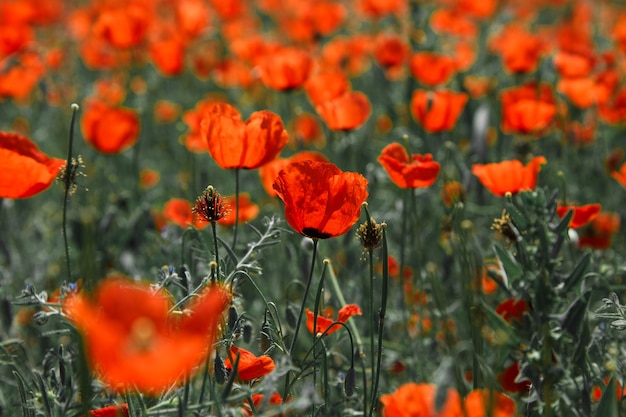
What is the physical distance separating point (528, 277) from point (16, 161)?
122 cm

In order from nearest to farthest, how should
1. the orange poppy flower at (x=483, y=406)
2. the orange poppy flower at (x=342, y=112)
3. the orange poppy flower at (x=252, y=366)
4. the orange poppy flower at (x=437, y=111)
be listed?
the orange poppy flower at (x=483, y=406) → the orange poppy flower at (x=252, y=366) → the orange poppy flower at (x=342, y=112) → the orange poppy flower at (x=437, y=111)

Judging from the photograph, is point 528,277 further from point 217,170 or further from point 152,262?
point 217,170

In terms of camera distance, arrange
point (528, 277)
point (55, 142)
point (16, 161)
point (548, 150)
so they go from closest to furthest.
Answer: point (528, 277) → point (16, 161) → point (548, 150) → point (55, 142)

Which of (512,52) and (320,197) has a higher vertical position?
(512,52)

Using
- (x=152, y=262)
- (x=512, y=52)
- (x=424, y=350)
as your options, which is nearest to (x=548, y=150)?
(x=512, y=52)

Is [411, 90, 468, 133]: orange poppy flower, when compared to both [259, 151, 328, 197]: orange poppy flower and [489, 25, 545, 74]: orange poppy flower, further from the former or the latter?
[489, 25, 545, 74]: orange poppy flower

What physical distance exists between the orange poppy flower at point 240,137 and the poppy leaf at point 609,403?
3.34 ft

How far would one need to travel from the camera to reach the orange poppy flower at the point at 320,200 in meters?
1.73

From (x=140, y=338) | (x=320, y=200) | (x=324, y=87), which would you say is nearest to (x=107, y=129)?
(x=324, y=87)

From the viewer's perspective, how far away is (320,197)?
1.75m

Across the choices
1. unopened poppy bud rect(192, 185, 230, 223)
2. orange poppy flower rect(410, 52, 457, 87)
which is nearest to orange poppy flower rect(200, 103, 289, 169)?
unopened poppy bud rect(192, 185, 230, 223)

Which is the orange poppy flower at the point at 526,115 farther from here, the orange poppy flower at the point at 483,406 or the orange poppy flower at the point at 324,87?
the orange poppy flower at the point at 483,406

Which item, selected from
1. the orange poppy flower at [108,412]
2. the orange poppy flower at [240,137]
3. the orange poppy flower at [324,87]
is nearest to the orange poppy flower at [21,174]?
the orange poppy flower at [240,137]

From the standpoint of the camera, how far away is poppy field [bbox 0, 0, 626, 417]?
1.61 metres
